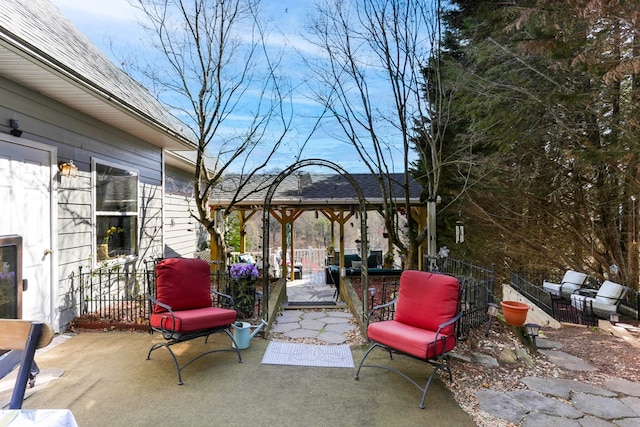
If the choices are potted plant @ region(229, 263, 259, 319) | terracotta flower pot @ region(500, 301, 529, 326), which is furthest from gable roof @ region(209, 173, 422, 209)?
terracotta flower pot @ region(500, 301, 529, 326)

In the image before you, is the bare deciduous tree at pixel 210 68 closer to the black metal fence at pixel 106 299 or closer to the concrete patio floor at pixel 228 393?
the black metal fence at pixel 106 299

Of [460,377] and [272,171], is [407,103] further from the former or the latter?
[460,377]

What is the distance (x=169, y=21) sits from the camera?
6.03 meters

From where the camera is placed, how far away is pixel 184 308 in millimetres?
3883

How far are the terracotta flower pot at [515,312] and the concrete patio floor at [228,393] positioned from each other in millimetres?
1351

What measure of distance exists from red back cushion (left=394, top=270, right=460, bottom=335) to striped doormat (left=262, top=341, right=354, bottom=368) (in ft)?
2.65

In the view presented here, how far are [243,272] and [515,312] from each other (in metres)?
3.80

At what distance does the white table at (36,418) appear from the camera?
51.0 inches

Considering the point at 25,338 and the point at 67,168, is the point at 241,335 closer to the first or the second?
the point at 25,338

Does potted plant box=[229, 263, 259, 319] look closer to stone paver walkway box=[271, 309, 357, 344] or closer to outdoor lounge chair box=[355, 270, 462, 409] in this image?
stone paver walkway box=[271, 309, 357, 344]

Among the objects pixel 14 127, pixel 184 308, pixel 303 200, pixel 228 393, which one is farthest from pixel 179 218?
pixel 228 393

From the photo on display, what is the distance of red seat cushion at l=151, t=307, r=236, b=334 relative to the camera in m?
3.42

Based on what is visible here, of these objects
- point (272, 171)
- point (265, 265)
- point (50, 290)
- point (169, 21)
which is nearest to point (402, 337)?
point (265, 265)

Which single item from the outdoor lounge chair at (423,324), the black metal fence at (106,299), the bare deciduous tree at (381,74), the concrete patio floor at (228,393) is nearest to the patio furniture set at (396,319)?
the outdoor lounge chair at (423,324)
